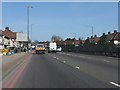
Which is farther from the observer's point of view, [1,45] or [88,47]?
[1,45]

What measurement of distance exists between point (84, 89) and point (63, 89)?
816 millimetres

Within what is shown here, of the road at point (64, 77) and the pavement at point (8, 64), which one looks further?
the pavement at point (8, 64)

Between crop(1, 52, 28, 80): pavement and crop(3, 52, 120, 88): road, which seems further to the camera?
crop(1, 52, 28, 80): pavement

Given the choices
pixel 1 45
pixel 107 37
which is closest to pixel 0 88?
pixel 1 45

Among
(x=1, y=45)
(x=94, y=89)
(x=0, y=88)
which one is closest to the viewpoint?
(x=94, y=89)

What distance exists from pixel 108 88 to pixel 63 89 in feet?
5.94

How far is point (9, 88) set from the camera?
584 inches

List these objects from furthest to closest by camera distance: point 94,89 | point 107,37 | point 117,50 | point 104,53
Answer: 1. point 107,37
2. point 104,53
3. point 117,50
4. point 94,89

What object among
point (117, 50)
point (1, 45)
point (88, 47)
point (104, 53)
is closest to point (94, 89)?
point (117, 50)

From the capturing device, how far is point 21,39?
98000mm

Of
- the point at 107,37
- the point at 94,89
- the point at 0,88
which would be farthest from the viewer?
the point at 107,37

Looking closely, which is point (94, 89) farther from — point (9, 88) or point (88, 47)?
point (88, 47)

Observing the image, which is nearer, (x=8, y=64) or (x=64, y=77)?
(x=64, y=77)

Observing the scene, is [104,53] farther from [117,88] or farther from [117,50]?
[117,88]
